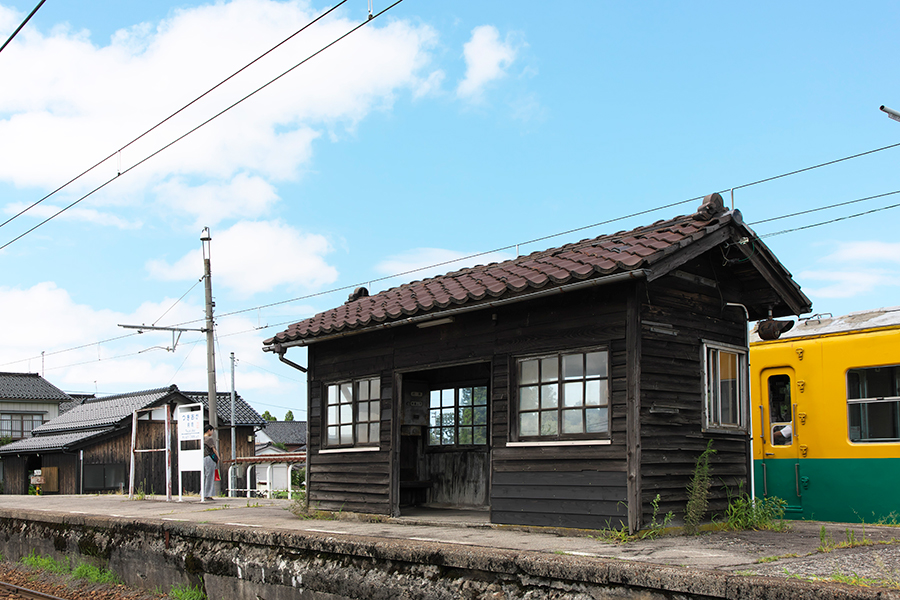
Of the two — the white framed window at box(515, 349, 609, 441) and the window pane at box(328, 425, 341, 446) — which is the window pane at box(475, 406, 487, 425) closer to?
the window pane at box(328, 425, 341, 446)

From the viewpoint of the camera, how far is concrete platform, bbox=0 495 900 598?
5477mm

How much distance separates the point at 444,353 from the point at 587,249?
2.19 meters

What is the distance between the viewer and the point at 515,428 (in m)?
9.00

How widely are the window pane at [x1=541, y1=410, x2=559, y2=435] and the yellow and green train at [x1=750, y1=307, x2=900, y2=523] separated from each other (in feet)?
11.5

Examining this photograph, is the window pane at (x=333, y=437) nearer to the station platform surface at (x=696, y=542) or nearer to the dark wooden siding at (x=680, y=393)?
the station platform surface at (x=696, y=542)

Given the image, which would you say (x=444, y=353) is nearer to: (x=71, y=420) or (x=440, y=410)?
(x=440, y=410)

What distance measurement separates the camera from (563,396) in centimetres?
859

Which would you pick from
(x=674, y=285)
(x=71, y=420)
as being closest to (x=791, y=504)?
(x=674, y=285)

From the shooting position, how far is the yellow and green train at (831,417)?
9.38m

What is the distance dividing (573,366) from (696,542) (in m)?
2.14

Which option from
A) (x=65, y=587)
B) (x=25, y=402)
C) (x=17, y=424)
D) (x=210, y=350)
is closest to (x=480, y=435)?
(x=65, y=587)

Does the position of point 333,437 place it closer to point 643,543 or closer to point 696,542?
point 643,543

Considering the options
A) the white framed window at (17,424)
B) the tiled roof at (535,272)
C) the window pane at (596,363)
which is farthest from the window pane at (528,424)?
the white framed window at (17,424)

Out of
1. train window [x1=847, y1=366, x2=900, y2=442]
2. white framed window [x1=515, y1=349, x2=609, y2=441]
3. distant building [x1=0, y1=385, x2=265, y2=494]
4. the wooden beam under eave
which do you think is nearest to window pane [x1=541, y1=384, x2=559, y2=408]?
white framed window [x1=515, y1=349, x2=609, y2=441]
